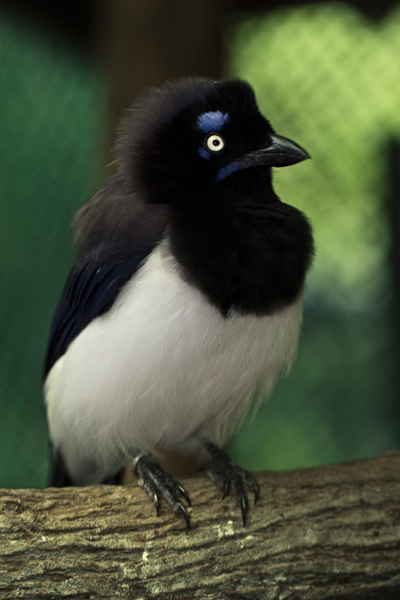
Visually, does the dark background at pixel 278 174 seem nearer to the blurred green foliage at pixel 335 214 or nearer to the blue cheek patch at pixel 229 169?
the blurred green foliage at pixel 335 214

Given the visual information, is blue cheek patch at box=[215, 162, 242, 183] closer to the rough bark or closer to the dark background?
the rough bark

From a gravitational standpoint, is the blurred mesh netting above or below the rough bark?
above

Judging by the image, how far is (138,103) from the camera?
208 centimetres

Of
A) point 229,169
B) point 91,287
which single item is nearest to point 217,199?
point 229,169

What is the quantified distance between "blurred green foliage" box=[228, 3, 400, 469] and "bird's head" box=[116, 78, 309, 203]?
4.80 feet

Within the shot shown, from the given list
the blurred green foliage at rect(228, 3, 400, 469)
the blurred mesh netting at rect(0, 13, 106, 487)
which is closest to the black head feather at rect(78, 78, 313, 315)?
the blurred mesh netting at rect(0, 13, 106, 487)

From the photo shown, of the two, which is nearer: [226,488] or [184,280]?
[184,280]

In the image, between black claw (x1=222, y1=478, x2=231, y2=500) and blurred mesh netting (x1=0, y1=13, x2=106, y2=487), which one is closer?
black claw (x1=222, y1=478, x2=231, y2=500)

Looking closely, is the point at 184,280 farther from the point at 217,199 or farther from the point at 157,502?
the point at 157,502

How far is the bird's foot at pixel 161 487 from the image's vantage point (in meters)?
1.76

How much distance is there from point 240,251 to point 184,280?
18cm

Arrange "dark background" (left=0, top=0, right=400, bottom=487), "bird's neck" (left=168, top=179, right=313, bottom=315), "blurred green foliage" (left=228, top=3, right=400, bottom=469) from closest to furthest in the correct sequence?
"bird's neck" (left=168, top=179, right=313, bottom=315)
"dark background" (left=0, top=0, right=400, bottom=487)
"blurred green foliage" (left=228, top=3, right=400, bottom=469)

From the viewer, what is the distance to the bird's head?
1.84 metres

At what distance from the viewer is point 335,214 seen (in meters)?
3.47
